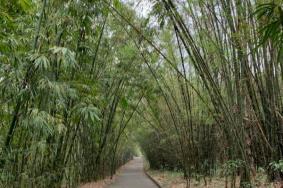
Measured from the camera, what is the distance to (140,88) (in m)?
9.62

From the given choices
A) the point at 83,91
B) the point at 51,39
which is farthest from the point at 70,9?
the point at 83,91

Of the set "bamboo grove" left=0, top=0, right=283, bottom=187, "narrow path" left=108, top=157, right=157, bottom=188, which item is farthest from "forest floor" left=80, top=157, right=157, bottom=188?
"bamboo grove" left=0, top=0, right=283, bottom=187

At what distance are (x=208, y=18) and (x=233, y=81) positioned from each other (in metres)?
1.04

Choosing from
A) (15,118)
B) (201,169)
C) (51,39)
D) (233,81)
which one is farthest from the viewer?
(201,169)

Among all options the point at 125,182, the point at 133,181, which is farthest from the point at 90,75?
the point at 133,181

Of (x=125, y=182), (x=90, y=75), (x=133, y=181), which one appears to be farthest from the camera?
(x=133, y=181)

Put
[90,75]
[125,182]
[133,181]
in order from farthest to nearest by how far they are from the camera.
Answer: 1. [133,181]
2. [125,182]
3. [90,75]

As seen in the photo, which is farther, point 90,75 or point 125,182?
point 125,182

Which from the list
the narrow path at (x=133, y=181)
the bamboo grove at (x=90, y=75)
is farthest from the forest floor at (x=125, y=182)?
the bamboo grove at (x=90, y=75)

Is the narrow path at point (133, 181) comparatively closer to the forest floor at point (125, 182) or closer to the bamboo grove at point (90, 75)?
the forest floor at point (125, 182)

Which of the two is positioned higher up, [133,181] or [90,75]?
[90,75]

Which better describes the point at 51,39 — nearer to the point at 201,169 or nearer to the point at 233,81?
the point at 233,81

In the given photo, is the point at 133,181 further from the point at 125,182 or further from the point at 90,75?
the point at 90,75

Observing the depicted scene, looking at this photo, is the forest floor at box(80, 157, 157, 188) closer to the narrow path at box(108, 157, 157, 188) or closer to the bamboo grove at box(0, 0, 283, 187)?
the narrow path at box(108, 157, 157, 188)
